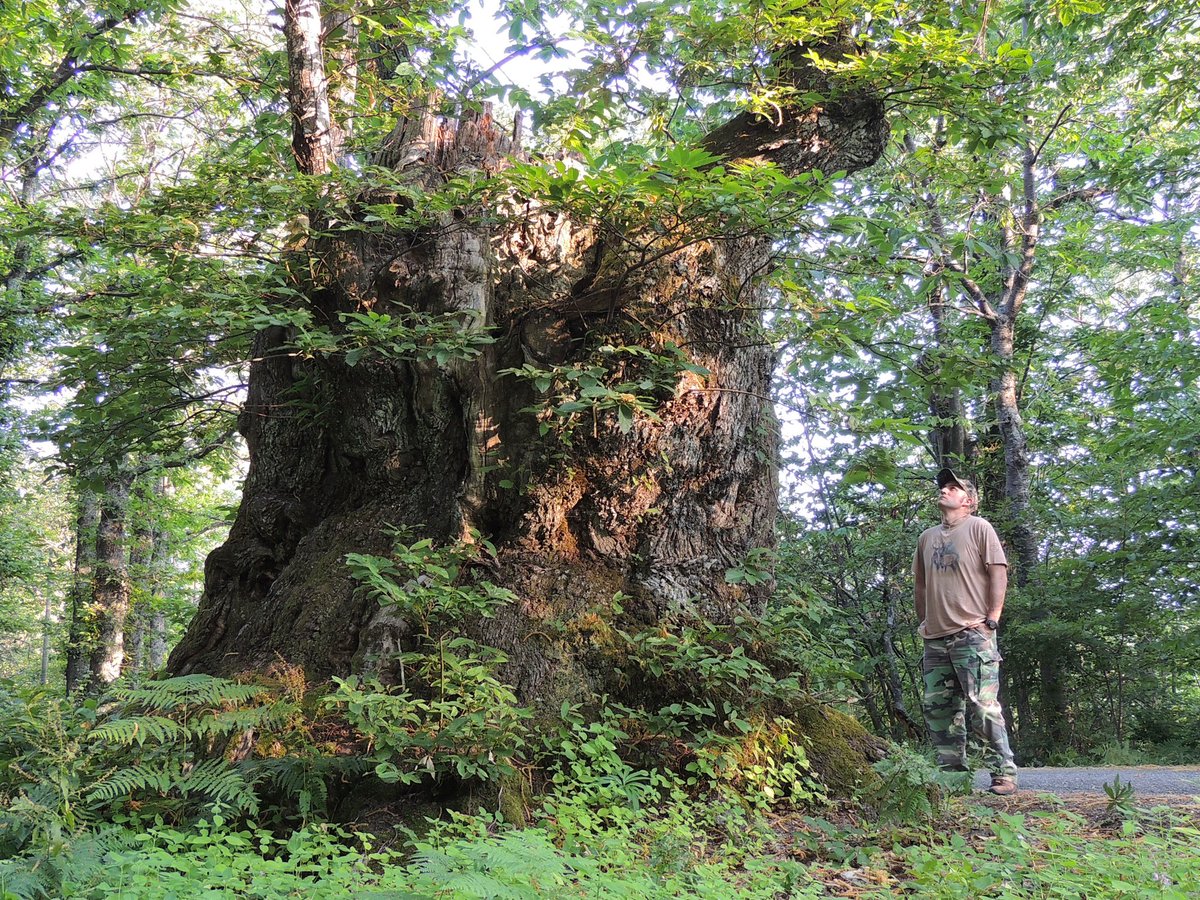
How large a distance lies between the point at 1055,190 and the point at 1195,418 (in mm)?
7283

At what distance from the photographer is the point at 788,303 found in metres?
5.23

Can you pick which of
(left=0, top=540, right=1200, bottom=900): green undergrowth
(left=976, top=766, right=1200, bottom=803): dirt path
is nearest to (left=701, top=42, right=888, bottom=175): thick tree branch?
(left=0, top=540, right=1200, bottom=900): green undergrowth

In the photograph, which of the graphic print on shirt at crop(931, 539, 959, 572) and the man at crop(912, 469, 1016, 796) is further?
the graphic print on shirt at crop(931, 539, 959, 572)

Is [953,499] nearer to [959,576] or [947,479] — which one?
[947,479]

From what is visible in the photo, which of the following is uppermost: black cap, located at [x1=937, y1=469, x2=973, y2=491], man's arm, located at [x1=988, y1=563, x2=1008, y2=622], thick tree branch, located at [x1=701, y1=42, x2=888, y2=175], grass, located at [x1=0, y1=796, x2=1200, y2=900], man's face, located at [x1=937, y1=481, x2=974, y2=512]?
thick tree branch, located at [x1=701, y1=42, x2=888, y2=175]

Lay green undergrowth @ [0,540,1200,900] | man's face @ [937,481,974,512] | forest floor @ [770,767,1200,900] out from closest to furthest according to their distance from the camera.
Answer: green undergrowth @ [0,540,1200,900]
forest floor @ [770,767,1200,900]
man's face @ [937,481,974,512]

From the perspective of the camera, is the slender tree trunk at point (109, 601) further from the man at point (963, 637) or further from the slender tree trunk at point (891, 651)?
the man at point (963, 637)

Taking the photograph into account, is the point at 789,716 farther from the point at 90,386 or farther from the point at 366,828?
the point at 90,386

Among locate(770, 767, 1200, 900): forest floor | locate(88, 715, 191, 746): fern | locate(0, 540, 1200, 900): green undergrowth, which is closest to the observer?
locate(0, 540, 1200, 900): green undergrowth

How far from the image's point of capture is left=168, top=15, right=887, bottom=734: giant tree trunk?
475 cm

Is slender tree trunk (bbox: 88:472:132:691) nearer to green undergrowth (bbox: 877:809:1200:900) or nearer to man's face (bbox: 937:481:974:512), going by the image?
man's face (bbox: 937:481:974:512)

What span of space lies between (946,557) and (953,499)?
1.41 ft

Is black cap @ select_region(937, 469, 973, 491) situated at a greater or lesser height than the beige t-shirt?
greater

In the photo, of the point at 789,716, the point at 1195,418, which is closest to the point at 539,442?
the point at 789,716
